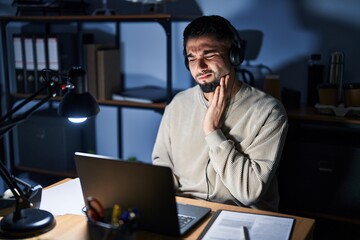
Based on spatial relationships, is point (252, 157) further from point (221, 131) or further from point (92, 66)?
point (92, 66)

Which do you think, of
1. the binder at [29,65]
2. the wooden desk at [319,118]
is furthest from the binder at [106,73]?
the wooden desk at [319,118]

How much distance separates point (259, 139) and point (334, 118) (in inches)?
23.0

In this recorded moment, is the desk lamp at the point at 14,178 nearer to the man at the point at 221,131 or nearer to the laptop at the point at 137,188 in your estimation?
the laptop at the point at 137,188

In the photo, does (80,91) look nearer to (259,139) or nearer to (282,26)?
(259,139)

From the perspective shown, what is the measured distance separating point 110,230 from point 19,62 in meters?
1.99

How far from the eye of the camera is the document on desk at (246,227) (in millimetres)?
1176

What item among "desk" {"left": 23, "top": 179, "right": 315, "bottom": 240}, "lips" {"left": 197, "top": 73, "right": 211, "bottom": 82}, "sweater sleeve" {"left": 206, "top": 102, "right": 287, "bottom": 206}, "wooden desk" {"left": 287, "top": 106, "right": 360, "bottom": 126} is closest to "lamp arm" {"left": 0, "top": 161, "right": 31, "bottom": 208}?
"desk" {"left": 23, "top": 179, "right": 315, "bottom": 240}

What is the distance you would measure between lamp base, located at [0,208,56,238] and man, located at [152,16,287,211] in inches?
24.0

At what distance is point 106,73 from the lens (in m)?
2.58

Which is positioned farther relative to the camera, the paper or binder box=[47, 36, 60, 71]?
binder box=[47, 36, 60, 71]

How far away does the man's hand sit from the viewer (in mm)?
1669

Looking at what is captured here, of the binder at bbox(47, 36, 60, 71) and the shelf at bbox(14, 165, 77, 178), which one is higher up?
the binder at bbox(47, 36, 60, 71)

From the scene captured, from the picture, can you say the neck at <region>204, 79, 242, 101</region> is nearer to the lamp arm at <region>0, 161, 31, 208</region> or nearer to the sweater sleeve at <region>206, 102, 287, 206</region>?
the sweater sleeve at <region>206, 102, 287, 206</region>

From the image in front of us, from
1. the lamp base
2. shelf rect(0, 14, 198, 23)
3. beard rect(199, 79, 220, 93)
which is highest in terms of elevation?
shelf rect(0, 14, 198, 23)
